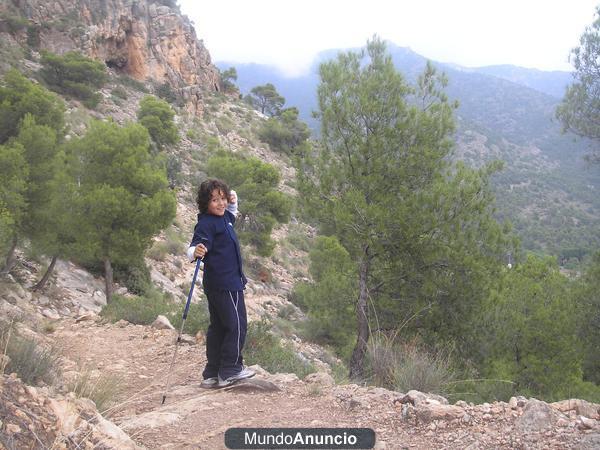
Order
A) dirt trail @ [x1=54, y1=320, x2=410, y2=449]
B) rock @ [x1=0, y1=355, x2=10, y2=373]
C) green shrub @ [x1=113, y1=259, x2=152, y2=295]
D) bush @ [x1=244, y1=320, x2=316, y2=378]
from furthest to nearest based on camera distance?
green shrub @ [x1=113, y1=259, x2=152, y2=295] → bush @ [x1=244, y1=320, x2=316, y2=378] → dirt trail @ [x1=54, y1=320, x2=410, y2=449] → rock @ [x1=0, y1=355, x2=10, y2=373]

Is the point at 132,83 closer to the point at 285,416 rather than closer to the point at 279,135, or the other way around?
the point at 279,135

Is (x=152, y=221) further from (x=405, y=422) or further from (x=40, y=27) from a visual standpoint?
(x=40, y=27)

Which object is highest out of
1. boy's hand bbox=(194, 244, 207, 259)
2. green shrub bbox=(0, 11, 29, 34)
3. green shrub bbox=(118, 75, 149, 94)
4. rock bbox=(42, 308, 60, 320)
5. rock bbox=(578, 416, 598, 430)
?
green shrub bbox=(0, 11, 29, 34)

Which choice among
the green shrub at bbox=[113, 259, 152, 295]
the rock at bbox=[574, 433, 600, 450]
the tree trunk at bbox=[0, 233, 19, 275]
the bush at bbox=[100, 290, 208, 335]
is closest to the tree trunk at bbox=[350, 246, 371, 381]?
the bush at bbox=[100, 290, 208, 335]

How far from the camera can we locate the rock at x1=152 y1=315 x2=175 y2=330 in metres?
7.13

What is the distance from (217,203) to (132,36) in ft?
133

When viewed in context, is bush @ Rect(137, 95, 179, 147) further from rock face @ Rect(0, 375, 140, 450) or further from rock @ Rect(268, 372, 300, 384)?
rock face @ Rect(0, 375, 140, 450)

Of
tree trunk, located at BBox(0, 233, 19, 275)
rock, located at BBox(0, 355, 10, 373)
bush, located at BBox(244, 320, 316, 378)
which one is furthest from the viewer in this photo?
tree trunk, located at BBox(0, 233, 19, 275)

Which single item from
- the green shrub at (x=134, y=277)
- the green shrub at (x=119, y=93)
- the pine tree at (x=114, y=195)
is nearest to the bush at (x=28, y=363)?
the pine tree at (x=114, y=195)

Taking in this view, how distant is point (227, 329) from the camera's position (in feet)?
13.7

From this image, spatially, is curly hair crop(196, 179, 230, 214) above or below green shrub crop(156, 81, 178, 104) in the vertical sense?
below

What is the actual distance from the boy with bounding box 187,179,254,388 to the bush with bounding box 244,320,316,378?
124cm

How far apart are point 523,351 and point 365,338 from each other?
15.8ft

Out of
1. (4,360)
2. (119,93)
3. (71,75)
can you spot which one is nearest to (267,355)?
(4,360)
